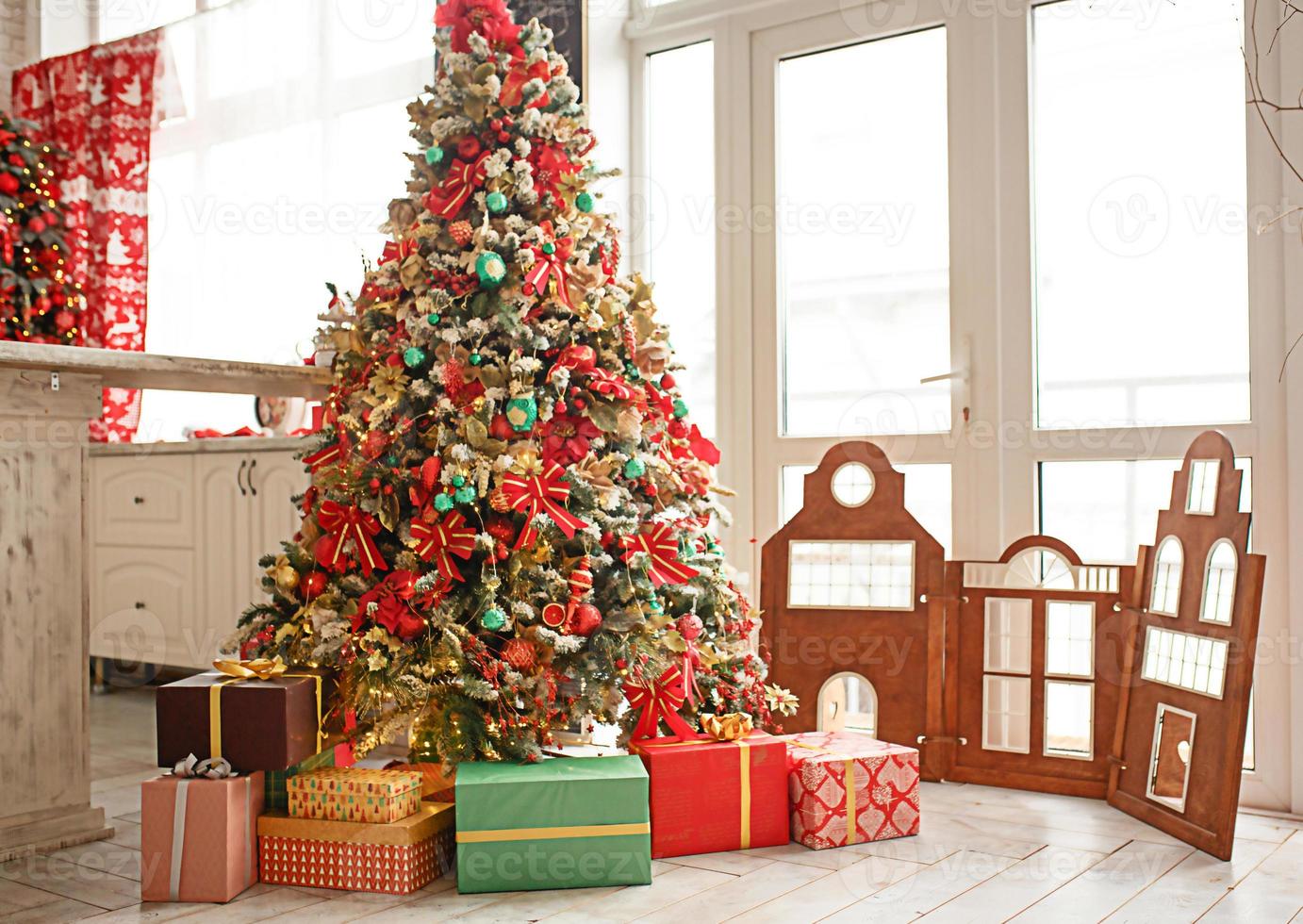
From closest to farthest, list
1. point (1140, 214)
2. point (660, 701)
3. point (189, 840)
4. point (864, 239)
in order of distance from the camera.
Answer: point (189, 840), point (660, 701), point (1140, 214), point (864, 239)

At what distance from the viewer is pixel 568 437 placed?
250 centimetres

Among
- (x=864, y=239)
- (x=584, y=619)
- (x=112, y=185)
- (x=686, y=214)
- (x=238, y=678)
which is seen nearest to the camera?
(x=238, y=678)

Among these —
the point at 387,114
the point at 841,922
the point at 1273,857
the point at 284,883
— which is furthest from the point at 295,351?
the point at 1273,857

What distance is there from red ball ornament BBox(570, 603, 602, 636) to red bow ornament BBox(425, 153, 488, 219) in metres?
0.86

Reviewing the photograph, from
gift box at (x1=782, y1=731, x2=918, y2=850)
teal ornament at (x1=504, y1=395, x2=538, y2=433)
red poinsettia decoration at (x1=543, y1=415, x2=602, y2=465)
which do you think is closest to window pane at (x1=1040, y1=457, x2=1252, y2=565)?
gift box at (x1=782, y1=731, x2=918, y2=850)

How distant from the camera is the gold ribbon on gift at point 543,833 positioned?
2.17 m

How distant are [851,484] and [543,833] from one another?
1.37 meters

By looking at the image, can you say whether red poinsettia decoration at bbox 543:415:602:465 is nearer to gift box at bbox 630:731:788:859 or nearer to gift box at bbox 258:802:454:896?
gift box at bbox 630:731:788:859

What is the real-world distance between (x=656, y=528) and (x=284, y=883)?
982 mm

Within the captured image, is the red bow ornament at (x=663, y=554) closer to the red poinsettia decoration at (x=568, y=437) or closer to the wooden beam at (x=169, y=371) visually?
the red poinsettia decoration at (x=568, y=437)

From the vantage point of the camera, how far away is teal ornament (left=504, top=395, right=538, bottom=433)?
2.39 m

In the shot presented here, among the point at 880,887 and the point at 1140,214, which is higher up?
the point at 1140,214

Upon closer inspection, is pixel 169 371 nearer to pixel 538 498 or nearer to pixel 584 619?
pixel 538 498

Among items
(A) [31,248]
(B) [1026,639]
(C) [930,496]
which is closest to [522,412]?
(C) [930,496]
